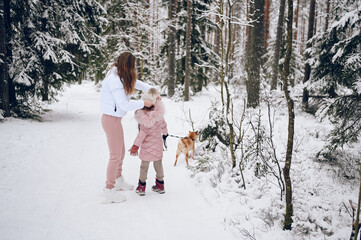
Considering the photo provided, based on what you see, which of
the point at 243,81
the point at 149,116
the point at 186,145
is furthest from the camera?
the point at 243,81

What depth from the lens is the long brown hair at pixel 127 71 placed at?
368 cm

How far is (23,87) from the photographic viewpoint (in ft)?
28.6

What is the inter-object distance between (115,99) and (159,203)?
1.91 metres

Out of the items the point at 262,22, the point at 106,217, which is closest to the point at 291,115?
the point at 106,217

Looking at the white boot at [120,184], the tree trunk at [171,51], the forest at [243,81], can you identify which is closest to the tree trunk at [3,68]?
the forest at [243,81]

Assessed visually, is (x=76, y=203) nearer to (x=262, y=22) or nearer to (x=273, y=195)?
(x=273, y=195)

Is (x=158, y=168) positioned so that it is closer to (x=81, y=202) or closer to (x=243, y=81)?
(x=81, y=202)

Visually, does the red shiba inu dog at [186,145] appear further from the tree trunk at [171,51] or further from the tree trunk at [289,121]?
the tree trunk at [171,51]

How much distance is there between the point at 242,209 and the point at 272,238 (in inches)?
27.2

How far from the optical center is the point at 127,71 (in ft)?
12.1

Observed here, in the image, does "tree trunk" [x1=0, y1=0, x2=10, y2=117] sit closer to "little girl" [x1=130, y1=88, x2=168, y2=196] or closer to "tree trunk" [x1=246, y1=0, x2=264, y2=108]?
"little girl" [x1=130, y1=88, x2=168, y2=196]

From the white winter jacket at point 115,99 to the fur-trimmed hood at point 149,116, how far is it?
26 cm


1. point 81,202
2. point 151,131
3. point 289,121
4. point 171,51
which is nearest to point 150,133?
point 151,131

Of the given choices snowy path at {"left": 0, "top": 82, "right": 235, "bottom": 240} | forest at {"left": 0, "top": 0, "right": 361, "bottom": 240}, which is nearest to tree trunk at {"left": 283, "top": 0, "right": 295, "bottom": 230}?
forest at {"left": 0, "top": 0, "right": 361, "bottom": 240}
